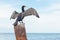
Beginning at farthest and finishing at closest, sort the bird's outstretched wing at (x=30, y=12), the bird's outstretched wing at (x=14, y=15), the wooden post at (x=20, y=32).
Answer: the bird's outstretched wing at (x=14, y=15)
the bird's outstretched wing at (x=30, y=12)
the wooden post at (x=20, y=32)

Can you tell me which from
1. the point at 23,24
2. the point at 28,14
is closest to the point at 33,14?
the point at 28,14

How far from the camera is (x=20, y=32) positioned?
7.95 metres

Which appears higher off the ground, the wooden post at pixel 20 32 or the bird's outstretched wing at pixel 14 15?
the bird's outstretched wing at pixel 14 15

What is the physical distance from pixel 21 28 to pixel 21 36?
0.24m

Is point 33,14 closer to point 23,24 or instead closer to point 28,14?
point 28,14

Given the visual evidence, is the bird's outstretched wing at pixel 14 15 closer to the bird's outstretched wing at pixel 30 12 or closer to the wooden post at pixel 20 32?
the bird's outstretched wing at pixel 30 12

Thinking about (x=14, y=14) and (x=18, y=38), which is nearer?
(x=18, y=38)

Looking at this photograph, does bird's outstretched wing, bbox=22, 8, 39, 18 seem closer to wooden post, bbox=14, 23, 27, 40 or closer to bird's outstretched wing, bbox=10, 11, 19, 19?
bird's outstretched wing, bbox=10, 11, 19, 19

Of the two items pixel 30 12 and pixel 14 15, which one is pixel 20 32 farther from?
pixel 14 15

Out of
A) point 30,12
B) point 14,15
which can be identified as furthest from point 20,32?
point 14,15

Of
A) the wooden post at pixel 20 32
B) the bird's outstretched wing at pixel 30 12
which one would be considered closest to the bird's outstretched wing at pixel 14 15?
the bird's outstretched wing at pixel 30 12

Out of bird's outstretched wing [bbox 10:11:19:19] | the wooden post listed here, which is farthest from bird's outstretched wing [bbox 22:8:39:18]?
the wooden post

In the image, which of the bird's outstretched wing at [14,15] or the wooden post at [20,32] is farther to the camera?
the bird's outstretched wing at [14,15]

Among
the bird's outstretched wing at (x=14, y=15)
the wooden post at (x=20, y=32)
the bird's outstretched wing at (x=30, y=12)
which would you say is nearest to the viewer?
the wooden post at (x=20, y=32)
